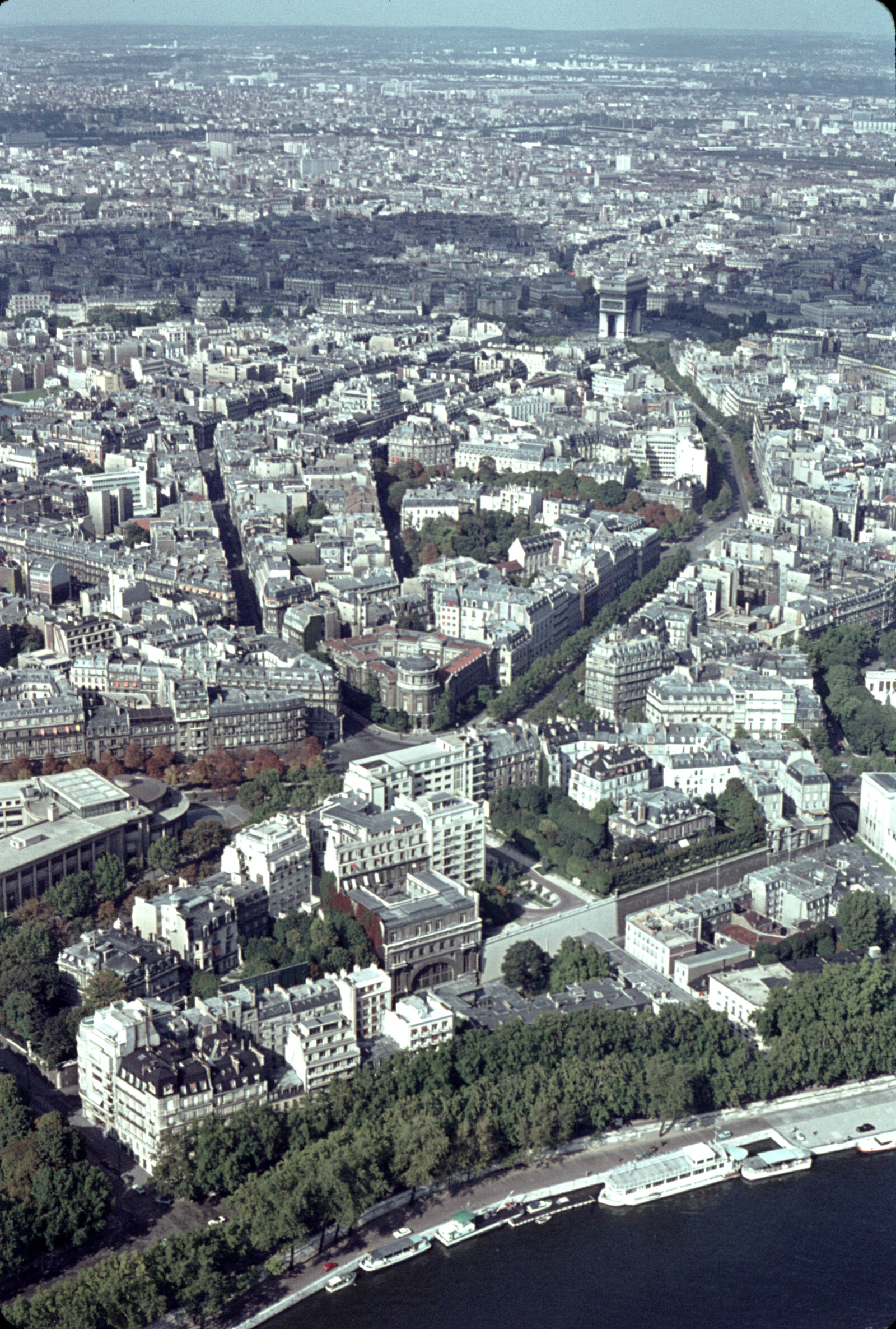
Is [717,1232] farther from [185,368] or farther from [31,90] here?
[31,90]

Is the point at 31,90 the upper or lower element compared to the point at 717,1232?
upper

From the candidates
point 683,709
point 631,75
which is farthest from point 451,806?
point 631,75

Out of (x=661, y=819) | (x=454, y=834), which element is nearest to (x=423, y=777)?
(x=454, y=834)

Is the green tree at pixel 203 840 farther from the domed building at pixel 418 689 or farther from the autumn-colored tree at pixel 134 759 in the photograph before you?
the domed building at pixel 418 689

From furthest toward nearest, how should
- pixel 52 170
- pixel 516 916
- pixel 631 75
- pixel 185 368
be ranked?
1. pixel 631 75
2. pixel 52 170
3. pixel 185 368
4. pixel 516 916

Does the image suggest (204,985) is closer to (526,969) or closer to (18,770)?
(526,969)

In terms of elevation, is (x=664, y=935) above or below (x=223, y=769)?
below
